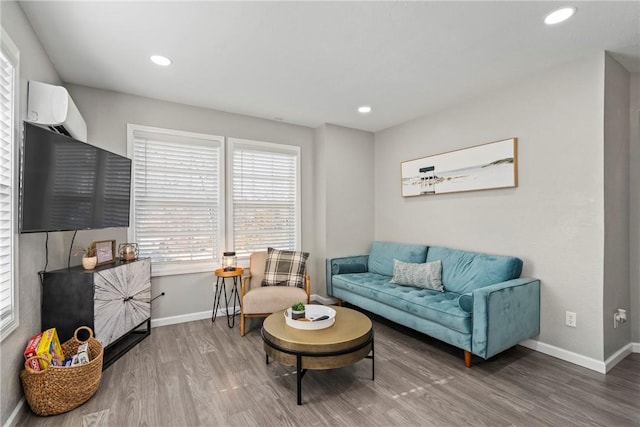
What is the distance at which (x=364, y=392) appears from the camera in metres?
2.23

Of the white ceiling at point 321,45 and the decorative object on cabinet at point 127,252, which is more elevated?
the white ceiling at point 321,45

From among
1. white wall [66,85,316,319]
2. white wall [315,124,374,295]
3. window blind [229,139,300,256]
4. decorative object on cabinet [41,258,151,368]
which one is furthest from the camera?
white wall [315,124,374,295]

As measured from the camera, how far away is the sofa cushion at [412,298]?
8.58 ft

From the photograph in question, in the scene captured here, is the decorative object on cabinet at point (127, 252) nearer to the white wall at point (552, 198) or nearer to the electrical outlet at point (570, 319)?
the white wall at point (552, 198)

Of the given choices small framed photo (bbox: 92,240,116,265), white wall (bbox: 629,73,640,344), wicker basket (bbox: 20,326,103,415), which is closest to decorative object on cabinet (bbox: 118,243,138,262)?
small framed photo (bbox: 92,240,116,265)

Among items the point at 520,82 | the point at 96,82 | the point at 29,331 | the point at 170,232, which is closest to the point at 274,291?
the point at 170,232

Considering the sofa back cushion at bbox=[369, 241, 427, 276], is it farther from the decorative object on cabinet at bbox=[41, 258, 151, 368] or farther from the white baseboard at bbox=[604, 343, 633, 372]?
the decorative object on cabinet at bbox=[41, 258, 151, 368]

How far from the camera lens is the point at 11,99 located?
1.87m

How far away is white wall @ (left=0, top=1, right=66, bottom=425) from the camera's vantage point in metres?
1.81

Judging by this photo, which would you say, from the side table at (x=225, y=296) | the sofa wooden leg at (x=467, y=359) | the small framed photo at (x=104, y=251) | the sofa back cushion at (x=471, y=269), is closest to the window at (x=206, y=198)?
the side table at (x=225, y=296)

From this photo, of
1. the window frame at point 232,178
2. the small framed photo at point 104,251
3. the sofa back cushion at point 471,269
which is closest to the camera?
the small framed photo at point 104,251

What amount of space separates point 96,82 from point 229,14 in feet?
6.38

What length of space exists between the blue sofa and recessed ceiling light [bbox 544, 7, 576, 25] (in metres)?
1.96

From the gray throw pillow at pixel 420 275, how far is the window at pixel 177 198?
2.28 meters
